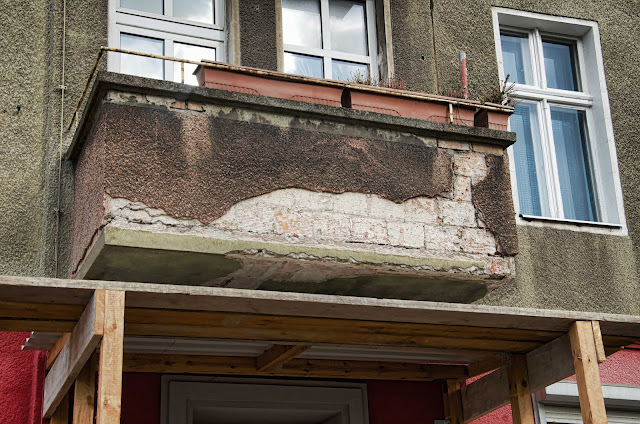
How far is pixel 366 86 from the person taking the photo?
7.11 metres

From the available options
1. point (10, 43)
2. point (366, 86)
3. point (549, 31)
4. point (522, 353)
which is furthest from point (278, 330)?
point (549, 31)

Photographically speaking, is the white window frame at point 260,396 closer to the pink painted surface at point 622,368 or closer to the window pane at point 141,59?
the pink painted surface at point 622,368

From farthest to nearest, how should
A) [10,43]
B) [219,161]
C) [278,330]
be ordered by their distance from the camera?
[10,43] → [219,161] → [278,330]

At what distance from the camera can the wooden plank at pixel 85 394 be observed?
538 cm

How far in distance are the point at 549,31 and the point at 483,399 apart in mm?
4494

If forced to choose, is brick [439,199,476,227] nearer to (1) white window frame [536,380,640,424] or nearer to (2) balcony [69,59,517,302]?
(2) balcony [69,59,517,302]

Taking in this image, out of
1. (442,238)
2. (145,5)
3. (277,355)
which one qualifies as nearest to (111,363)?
(277,355)

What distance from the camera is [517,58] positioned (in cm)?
985

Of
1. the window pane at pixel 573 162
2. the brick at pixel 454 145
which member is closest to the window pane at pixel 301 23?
the brick at pixel 454 145

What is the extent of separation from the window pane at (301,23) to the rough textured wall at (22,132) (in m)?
2.10

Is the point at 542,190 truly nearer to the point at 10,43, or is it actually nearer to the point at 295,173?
the point at 295,173

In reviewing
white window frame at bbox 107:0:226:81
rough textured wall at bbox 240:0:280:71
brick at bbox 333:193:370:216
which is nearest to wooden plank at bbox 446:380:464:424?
brick at bbox 333:193:370:216

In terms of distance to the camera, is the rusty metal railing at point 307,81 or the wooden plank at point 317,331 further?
the rusty metal railing at point 307,81

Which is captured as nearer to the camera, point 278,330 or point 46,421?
point 278,330
